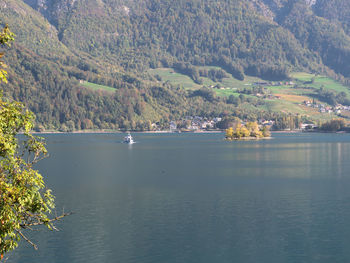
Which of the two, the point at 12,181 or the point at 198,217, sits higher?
the point at 12,181

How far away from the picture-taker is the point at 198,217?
65688 mm

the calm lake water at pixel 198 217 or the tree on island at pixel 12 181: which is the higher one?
the tree on island at pixel 12 181

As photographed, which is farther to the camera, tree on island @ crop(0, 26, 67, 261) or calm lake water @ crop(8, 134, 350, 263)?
calm lake water @ crop(8, 134, 350, 263)

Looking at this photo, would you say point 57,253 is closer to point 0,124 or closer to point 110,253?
point 110,253

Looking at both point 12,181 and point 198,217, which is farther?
point 198,217

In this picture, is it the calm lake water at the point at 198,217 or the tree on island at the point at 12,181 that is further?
the calm lake water at the point at 198,217

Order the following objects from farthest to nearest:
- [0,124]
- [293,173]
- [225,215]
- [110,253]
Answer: [293,173]
[225,215]
[110,253]
[0,124]

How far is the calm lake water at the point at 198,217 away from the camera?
50344 mm

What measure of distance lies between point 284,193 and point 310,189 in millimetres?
7752

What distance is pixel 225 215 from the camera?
220 ft

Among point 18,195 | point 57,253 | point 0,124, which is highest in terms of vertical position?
point 0,124

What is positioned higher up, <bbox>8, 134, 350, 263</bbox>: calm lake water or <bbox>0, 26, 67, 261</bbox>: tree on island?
<bbox>0, 26, 67, 261</bbox>: tree on island

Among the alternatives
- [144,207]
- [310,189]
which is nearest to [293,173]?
[310,189]

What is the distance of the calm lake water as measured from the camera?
165 feet
